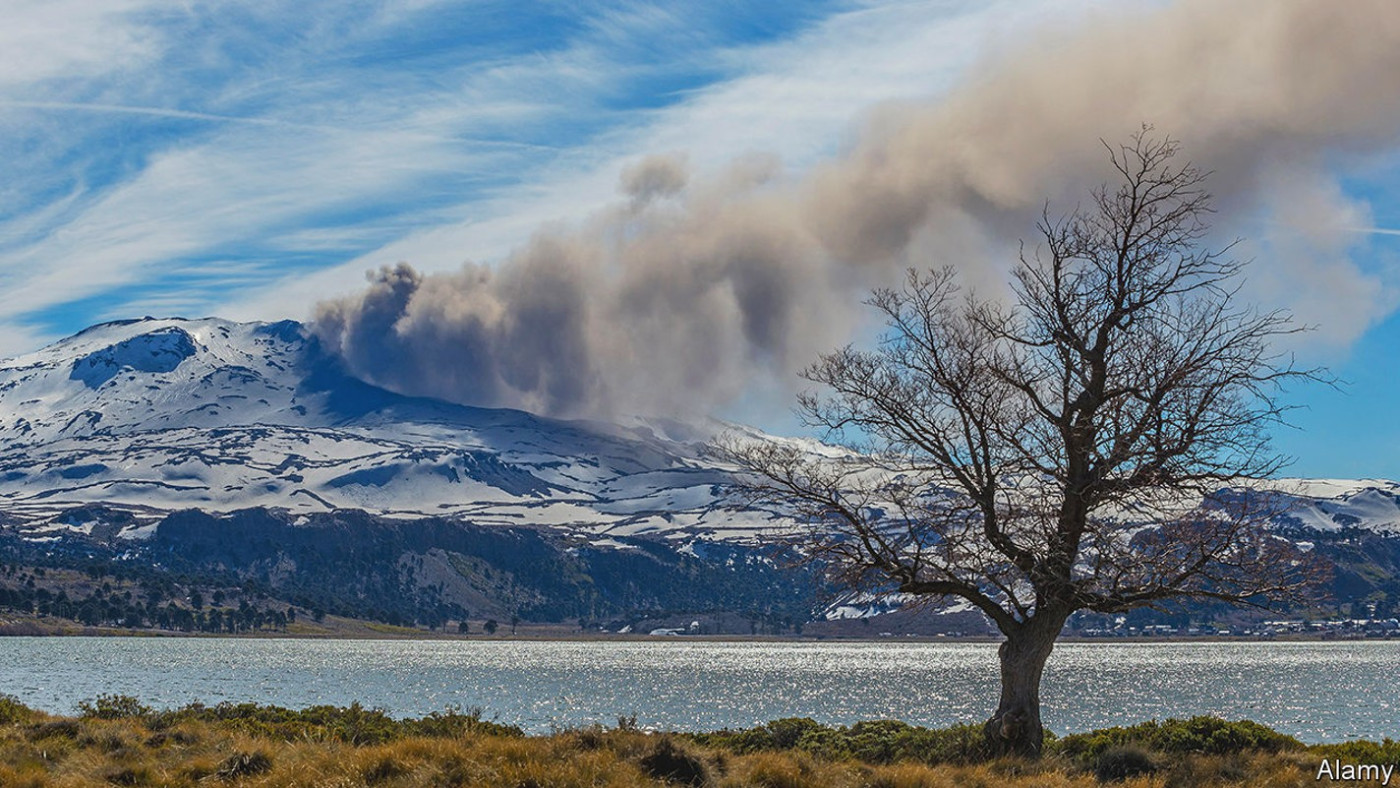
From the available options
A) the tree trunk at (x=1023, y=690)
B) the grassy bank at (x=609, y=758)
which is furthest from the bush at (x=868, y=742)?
the tree trunk at (x=1023, y=690)

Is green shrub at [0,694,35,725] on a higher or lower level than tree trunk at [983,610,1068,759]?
lower

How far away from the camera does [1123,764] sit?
23969mm

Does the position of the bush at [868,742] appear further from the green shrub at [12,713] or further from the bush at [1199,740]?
the green shrub at [12,713]

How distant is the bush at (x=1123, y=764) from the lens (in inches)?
926

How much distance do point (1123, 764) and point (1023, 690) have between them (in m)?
2.43

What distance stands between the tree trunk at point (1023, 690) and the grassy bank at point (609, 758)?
65 centimetres

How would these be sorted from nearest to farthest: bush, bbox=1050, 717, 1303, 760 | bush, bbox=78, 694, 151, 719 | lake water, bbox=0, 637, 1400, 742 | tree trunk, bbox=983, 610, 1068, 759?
tree trunk, bbox=983, 610, 1068, 759, bush, bbox=1050, 717, 1303, 760, bush, bbox=78, 694, 151, 719, lake water, bbox=0, 637, 1400, 742

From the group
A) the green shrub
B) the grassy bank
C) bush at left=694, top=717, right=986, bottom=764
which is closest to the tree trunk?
bush at left=694, top=717, right=986, bottom=764

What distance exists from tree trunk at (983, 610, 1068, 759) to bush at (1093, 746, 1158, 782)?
4.88 ft

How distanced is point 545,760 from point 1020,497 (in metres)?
12.6

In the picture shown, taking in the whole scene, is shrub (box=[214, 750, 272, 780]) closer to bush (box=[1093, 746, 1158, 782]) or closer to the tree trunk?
the tree trunk

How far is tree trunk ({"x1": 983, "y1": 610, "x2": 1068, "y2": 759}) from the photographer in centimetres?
2550

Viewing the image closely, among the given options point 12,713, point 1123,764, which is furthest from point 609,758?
point 12,713

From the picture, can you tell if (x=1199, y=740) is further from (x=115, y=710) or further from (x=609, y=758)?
(x=115, y=710)
